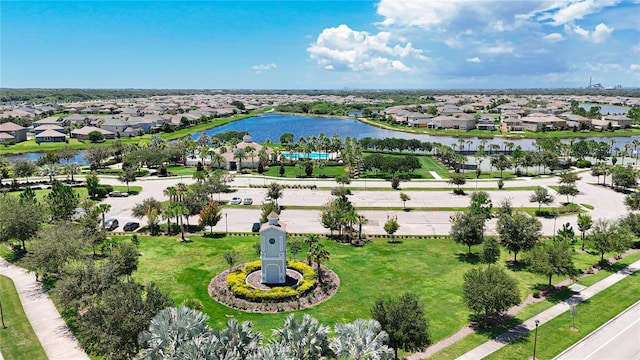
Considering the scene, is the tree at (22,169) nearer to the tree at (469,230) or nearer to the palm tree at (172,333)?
the palm tree at (172,333)

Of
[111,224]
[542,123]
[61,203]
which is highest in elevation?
[542,123]

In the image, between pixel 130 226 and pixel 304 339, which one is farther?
pixel 130 226

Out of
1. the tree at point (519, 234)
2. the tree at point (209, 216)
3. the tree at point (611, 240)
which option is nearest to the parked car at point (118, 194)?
the tree at point (209, 216)

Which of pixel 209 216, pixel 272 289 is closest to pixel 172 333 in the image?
pixel 272 289

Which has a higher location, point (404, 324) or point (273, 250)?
point (273, 250)

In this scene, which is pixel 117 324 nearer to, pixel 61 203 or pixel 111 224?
→ pixel 61 203

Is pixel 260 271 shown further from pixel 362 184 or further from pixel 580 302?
pixel 362 184
